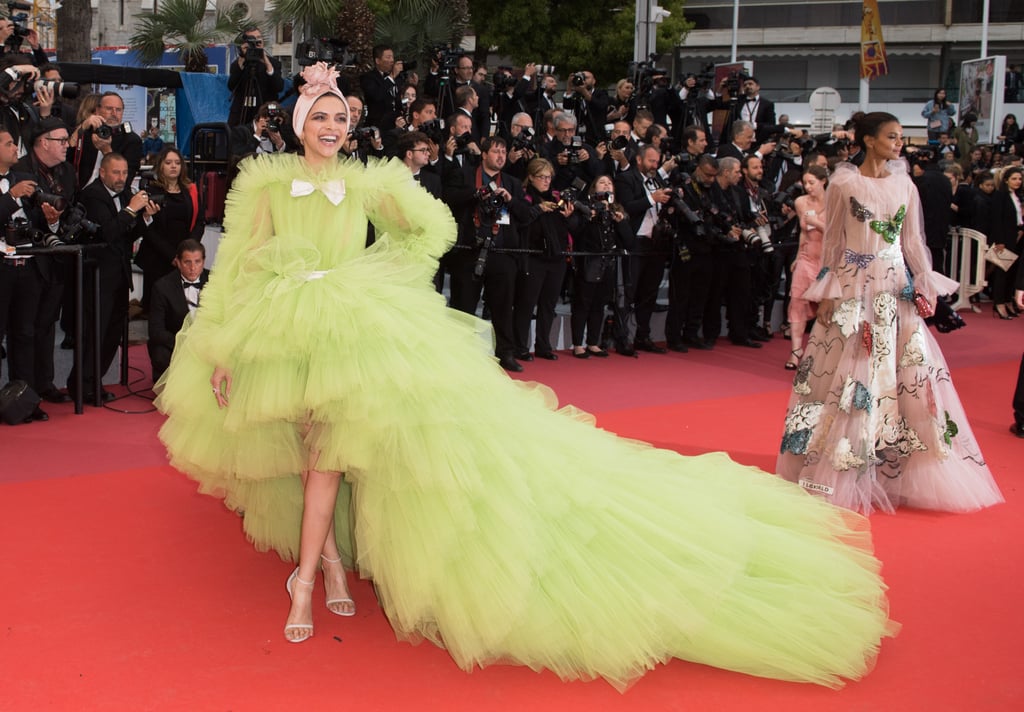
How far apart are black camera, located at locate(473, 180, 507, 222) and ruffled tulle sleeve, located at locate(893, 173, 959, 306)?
3.55 meters

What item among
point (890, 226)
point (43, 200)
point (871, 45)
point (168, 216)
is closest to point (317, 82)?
point (890, 226)

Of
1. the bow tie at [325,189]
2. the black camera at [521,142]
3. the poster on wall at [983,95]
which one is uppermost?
the poster on wall at [983,95]

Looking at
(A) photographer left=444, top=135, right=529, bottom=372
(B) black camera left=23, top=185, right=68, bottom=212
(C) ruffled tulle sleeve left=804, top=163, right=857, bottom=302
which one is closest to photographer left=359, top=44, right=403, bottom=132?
(A) photographer left=444, top=135, right=529, bottom=372

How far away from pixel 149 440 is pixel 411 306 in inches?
131

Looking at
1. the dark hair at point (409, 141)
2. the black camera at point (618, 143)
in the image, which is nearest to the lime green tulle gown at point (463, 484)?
the dark hair at point (409, 141)

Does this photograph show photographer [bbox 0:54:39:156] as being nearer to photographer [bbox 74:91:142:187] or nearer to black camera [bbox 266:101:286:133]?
photographer [bbox 74:91:142:187]

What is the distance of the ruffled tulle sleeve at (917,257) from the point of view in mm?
5316

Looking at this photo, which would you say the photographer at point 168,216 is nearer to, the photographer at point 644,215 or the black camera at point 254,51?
the black camera at point 254,51

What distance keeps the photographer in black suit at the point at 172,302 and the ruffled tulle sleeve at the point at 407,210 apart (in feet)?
11.2

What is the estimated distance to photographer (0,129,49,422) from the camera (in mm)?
6410

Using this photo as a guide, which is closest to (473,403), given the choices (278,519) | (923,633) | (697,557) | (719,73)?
(697,557)

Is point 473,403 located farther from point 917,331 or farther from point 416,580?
point 917,331

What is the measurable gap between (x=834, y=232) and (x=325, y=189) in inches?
106

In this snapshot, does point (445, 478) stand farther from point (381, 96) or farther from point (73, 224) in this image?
point (381, 96)
